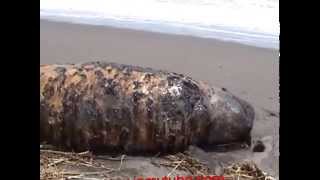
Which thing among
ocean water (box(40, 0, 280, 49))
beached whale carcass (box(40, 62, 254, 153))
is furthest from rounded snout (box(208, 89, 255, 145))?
ocean water (box(40, 0, 280, 49))

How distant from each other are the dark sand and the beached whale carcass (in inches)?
8.2

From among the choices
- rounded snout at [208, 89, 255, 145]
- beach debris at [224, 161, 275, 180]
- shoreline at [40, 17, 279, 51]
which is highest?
shoreline at [40, 17, 279, 51]

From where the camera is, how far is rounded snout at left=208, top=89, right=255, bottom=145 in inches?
102

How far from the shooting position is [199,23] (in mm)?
3123

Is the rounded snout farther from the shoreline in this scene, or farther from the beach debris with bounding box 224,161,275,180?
the shoreline

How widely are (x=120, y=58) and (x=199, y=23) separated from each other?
55 cm

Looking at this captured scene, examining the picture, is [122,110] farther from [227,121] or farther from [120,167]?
[227,121]

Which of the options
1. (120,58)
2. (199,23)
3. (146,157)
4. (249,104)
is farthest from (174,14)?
(146,157)

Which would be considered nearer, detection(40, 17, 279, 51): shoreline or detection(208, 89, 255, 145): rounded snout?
detection(208, 89, 255, 145): rounded snout

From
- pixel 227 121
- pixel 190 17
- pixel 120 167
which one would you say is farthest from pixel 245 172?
pixel 190 17

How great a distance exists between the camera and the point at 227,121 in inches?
103

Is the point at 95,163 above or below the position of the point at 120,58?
below
